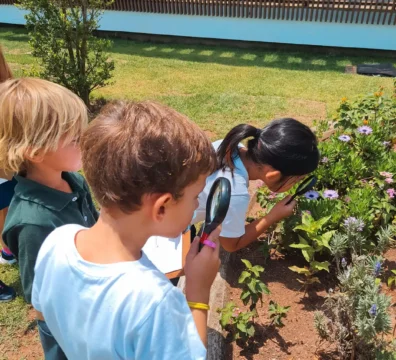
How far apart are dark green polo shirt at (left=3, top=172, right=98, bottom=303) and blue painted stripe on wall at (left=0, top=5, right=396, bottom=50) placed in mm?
7995

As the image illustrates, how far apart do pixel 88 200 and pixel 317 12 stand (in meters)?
7.89

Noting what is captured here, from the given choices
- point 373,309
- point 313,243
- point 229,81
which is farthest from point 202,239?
point 229,81

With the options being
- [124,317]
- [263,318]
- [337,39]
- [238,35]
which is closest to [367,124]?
[263,318]

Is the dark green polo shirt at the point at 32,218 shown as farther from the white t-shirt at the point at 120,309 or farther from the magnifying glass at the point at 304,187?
the magnifying glass at the point at 304,187

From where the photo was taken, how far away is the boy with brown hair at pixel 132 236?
0.94 m

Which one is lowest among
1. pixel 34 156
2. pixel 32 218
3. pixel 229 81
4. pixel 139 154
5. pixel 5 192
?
pixel 229 81

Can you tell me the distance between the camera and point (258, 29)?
8.87 metres

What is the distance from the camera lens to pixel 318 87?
21.2ft

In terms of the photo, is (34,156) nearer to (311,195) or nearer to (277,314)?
(277,314)

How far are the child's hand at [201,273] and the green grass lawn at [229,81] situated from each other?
131 inches

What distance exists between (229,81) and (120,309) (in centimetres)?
632

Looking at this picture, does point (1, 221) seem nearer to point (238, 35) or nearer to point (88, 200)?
point (88, 200)

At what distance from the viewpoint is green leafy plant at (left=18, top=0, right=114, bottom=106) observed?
504 cm

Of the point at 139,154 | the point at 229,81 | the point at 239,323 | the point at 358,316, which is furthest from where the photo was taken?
the point at 229,81
